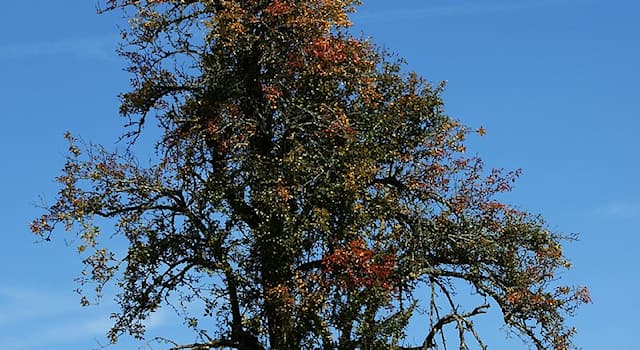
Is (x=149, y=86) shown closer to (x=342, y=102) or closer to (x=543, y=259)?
(x=342, y=102)

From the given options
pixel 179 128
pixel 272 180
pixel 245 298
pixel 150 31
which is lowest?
pixel 245 298

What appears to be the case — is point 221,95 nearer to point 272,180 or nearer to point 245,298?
point 272,180

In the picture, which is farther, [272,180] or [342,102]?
[342,102]

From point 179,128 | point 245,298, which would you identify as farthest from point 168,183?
point 245,298

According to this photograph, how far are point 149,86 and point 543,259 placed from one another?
9.31m

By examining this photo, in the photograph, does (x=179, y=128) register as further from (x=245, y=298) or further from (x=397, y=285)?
(x=397, y=285)

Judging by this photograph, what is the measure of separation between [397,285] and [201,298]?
13.2ft

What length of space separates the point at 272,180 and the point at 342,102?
8.77 feet

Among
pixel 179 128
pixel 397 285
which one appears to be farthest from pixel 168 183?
pixel 397 285

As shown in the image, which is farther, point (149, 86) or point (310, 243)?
point (149, 86)

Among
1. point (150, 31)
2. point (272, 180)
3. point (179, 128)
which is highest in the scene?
point (150, 31)

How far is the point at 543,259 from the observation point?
25094 millimetres

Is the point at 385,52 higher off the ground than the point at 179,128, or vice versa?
the point at 385,52

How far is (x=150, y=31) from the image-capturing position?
81.3 ft
